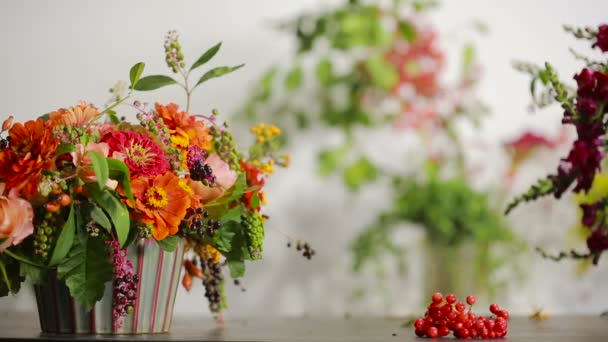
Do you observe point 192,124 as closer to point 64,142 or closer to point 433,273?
point 64,142

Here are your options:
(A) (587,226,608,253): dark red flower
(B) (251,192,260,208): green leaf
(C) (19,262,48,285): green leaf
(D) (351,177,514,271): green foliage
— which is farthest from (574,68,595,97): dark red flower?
(D) (351,177,514,271): green foliage

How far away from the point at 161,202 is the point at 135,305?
0.37ft

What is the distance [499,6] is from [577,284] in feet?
2.47

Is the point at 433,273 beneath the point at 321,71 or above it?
beneath

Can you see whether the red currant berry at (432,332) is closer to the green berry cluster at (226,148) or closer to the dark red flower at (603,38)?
the green berry cluster at (226,148)

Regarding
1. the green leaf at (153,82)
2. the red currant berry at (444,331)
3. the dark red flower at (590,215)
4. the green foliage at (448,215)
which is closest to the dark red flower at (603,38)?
the dark red flower at (590,215)

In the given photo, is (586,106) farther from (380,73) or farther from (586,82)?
(380,73)

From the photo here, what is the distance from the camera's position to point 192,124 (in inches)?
33.0

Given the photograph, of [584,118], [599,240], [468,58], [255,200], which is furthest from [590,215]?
[468,58]

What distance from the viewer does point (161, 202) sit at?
0.75m

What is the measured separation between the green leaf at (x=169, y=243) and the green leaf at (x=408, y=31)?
1.40 metres

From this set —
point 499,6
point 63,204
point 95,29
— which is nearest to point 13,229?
point 63,204

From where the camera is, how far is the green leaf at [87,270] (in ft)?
2.43

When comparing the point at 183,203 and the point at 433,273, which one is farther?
the point at 433,273
